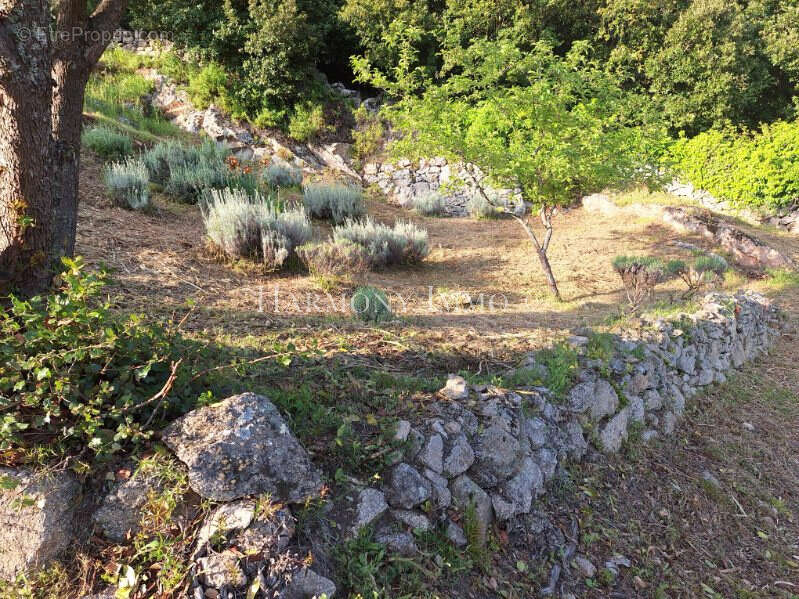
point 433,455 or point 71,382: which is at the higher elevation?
point 71,382

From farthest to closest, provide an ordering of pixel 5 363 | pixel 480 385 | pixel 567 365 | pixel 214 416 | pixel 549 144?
1. pixel 549 144
2. pixel 567 365
3. pixel 480 385
4. pixel 214 416
5. pixel 5 363

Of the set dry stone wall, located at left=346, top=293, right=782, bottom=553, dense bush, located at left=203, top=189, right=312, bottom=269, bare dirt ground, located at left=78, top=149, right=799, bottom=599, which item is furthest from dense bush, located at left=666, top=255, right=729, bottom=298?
dense bush, located at left=203, top=189, right=312, bottom=269

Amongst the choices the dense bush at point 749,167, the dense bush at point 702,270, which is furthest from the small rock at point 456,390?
the dense bush at point 749,167

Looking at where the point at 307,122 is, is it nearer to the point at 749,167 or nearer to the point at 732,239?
the point at 732,239

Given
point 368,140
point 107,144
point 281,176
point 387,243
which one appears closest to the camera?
point 387,243

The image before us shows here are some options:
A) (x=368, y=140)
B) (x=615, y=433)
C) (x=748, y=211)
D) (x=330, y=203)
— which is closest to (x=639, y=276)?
(x=615, y=433)

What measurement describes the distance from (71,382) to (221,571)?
839 millimetres

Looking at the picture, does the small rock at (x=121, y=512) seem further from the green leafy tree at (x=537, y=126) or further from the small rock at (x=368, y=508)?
the green leafy tree at (x=537, y=126)

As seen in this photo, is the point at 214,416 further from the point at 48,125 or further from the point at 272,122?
the point at 272,122

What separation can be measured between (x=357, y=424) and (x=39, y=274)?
5.24 feet

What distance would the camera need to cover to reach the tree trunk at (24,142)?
6.89 feet

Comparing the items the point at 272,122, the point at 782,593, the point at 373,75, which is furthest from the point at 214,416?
the point at 272,122

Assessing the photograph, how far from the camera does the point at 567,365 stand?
3.25m

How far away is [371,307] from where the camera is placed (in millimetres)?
3998
